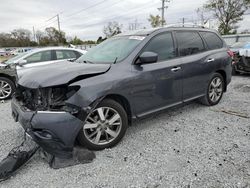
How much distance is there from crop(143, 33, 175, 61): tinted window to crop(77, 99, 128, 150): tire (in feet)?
3.60

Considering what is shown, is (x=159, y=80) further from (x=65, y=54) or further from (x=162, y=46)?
(x=65, y=54)

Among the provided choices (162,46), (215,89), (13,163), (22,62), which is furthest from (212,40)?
(22,62)

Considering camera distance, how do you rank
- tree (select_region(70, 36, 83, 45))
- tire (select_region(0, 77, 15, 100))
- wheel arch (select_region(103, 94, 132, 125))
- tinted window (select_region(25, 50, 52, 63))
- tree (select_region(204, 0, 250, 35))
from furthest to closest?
tree (select_region(70, 36, 83, 45)), tree (select_region(204, 0, 250, 35)), tinted window (select_region(25, 50, 52, 63)), tire (select_region(0, 77, 15, 100)), wheel arch (select_region(103, 94, 132, 125))

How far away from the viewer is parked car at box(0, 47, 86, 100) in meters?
6.06

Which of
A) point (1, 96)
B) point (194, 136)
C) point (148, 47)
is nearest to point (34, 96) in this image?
point (148, 47)

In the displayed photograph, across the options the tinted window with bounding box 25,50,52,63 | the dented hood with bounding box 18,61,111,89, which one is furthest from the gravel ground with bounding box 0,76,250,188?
the tinted window with bounding box 25,50,52,63

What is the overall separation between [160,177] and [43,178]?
134 cm

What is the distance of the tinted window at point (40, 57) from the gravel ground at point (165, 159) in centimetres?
311

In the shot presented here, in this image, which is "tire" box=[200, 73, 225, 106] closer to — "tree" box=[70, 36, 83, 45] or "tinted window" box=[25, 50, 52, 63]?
"tinted window" box=[25, 50, 52, 63]

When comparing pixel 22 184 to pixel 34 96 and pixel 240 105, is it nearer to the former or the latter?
pixel 34 96

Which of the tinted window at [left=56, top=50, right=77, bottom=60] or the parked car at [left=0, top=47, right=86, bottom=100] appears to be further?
the tinted window at [left=56, top=50, right=77, bottom=60]

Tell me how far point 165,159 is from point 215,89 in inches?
102

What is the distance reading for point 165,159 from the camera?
2.74 meters

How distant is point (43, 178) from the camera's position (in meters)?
2.44
